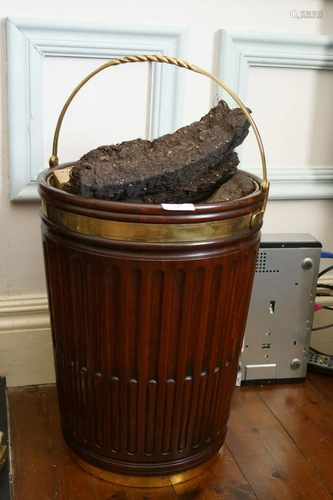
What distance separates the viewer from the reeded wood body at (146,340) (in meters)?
1.07

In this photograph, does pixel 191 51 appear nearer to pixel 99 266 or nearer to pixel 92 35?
pixel 92 35

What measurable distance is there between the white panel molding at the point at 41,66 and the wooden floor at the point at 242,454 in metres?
0.54

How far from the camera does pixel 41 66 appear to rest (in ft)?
4.61

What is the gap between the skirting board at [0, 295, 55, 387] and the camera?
156cm

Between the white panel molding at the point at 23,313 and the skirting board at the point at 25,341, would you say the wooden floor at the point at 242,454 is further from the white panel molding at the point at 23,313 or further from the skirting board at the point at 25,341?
the white panel molding at the point at 23,313

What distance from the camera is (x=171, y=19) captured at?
1467mm

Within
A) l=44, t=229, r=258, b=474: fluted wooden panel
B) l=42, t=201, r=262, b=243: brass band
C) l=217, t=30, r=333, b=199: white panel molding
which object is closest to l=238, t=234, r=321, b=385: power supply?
l=217, t=30, r=333, b=199: white panel molding

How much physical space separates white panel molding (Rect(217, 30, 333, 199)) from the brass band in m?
0.57

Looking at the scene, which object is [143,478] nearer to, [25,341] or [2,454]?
[2,454]

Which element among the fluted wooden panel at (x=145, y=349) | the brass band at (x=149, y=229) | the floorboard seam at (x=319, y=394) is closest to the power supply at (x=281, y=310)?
the floorboard seam at (x=319, y=394)

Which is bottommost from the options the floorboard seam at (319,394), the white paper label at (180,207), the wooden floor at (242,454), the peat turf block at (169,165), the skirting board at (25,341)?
A: the wooden floor at (242,454)

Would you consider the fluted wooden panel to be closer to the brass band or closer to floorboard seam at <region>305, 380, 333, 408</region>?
the brass band

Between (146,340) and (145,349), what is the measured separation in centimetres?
2

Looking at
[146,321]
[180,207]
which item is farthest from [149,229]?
[146,321]
